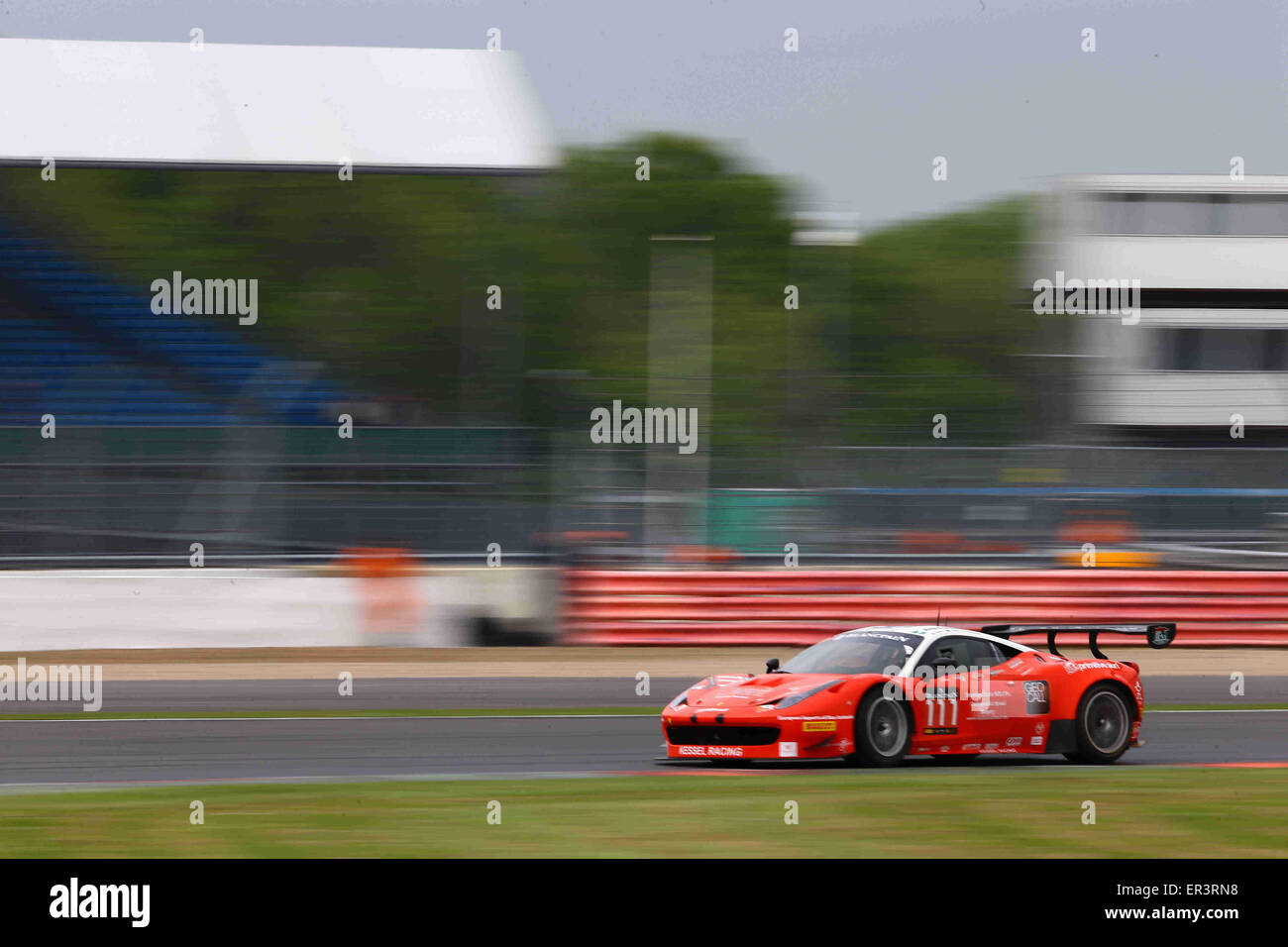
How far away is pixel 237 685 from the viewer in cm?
1440

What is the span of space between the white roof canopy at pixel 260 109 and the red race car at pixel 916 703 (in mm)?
10132

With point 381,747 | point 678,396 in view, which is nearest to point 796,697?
point 381,747

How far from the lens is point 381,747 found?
35.6 feet

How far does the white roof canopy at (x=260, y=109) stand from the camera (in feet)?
60.8

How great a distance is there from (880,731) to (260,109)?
12.2 metres

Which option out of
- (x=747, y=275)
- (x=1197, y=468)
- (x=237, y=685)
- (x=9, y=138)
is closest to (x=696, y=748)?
(x=237, y=685)

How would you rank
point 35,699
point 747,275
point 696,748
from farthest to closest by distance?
point 747,275, point 35,699, point 696,748

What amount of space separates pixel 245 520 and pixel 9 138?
211 inches

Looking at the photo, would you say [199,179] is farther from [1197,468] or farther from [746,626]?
[1197,468]

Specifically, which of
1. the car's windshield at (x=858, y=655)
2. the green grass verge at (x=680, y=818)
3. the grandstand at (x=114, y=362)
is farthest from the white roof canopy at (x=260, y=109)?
the green grass verge at (x=680, y=818)

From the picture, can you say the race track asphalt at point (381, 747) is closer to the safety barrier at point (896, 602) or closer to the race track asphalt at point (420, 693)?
the race track asphalt at point (420, 693)

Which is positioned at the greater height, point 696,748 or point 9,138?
point 9,138

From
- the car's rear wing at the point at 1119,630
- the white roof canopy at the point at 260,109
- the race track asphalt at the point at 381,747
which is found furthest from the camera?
the white roof canopy at the point at 260,109

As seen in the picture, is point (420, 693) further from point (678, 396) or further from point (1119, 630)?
point (1119, 630)
